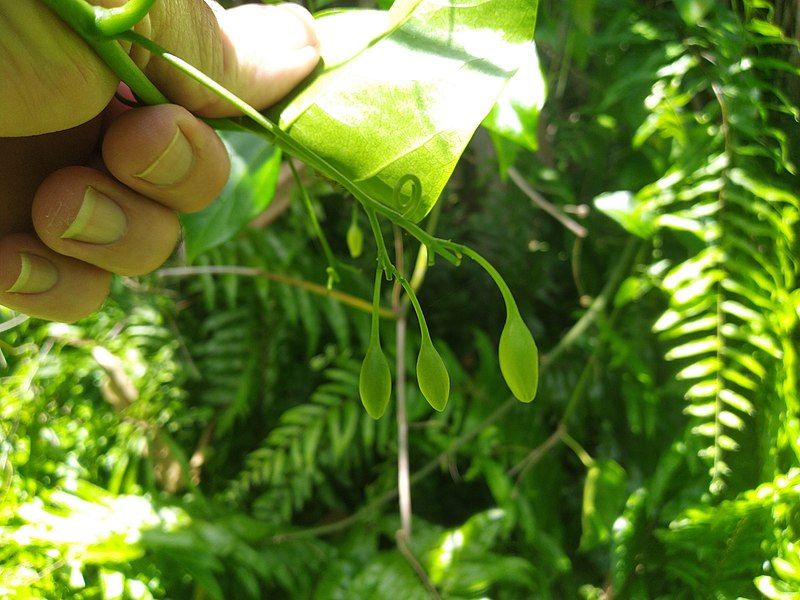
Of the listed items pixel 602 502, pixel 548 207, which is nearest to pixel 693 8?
pixel 548 207

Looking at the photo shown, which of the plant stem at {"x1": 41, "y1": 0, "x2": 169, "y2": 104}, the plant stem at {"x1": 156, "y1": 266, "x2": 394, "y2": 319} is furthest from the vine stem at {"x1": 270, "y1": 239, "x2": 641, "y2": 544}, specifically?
the plant stem at {"x1": 41, "y1": 0, "x2": 169, "y2": 104}

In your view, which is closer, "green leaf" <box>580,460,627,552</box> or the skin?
A: the skin

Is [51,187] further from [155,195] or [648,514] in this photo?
[648,514]

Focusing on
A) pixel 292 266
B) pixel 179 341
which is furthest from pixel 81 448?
pixel 292 266

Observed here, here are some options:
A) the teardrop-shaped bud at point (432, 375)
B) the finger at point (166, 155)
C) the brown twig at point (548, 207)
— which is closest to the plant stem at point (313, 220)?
the finger at point (166, 155)

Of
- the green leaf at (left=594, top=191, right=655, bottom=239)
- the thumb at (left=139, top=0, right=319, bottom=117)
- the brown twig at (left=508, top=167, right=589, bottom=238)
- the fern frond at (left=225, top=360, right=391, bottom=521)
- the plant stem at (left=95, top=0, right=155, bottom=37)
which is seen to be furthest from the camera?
the fern frond at (left=225, top=360, right=391, bottom=521)

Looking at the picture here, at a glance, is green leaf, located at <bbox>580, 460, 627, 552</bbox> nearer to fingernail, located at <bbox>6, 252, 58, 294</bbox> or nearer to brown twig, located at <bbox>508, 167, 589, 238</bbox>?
brown twig, located at <bbox>508, 167, 589, 238</bbox>

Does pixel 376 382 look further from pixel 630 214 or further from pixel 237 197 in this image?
pixel 630 214
